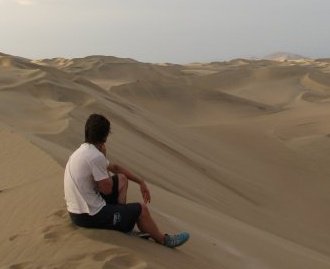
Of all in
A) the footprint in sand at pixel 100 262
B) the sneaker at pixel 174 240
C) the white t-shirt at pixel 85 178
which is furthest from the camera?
the sneaker at pixel 174 240

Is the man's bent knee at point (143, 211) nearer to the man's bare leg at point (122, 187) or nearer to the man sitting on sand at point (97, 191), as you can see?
the man sitting on sand at point (97, 191)

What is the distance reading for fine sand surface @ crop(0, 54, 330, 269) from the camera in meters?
4.70

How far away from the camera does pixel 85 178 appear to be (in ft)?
14.9

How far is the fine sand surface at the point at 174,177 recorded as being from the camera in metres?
4.70

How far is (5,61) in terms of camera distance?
1881cm

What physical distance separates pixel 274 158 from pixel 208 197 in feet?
18.4

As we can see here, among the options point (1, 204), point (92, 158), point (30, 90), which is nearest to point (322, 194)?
point (30, 90)

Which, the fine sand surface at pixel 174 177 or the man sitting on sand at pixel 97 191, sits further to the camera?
the fine sand surface at pixel 174 177

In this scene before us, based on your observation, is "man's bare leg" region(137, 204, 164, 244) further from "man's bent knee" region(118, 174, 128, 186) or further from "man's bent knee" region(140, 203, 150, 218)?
"man's bent knee" region(118, 174, 128, 186)

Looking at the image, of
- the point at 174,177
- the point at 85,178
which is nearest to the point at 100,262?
the point at 85,178

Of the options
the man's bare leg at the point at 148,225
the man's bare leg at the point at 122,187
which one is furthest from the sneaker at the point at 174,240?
the man's bare leg at the point at 122,187

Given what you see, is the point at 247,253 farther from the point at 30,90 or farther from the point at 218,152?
the point at 30,90

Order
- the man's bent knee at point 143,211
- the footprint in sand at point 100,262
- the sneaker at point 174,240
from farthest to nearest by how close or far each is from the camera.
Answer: the sneaker at point 174,240, the man's bent knee at point 143,211, the footprint in sand at point 100,262

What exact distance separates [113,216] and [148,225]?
33 cm
